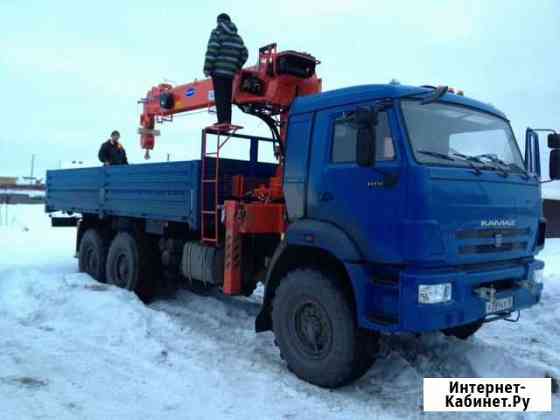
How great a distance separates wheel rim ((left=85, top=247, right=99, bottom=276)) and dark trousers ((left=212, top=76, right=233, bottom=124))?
420cm

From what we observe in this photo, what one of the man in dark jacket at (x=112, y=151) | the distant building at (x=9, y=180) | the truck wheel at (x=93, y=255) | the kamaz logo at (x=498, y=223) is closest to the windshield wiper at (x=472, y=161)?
the kamaz logo at (x=498, y=223)

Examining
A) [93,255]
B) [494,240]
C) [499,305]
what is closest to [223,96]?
[494,240]

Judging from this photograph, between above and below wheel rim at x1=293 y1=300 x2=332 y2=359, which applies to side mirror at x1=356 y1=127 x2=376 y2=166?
above

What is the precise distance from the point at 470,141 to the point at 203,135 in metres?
3.23

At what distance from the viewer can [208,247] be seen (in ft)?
21.6

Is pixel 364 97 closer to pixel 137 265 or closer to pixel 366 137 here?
pixel 366 137

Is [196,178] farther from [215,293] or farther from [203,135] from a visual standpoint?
[215,293]

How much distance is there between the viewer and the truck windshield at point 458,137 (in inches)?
169

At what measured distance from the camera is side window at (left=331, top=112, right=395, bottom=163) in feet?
14.1

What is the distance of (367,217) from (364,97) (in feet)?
3.62

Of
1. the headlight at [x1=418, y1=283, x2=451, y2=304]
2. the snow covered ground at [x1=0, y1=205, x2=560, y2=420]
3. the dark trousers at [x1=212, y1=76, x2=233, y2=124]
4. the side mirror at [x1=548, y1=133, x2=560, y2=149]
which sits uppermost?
the dark trousers at [x1=212, y1=76, x2=233, y2=124]

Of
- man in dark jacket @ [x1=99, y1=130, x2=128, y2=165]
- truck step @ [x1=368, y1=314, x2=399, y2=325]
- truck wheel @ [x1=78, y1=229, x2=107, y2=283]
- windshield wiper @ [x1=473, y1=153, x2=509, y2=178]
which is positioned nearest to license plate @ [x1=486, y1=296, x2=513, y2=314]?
truck step @ [x1=368, y1=314, x2=399, y2=325]

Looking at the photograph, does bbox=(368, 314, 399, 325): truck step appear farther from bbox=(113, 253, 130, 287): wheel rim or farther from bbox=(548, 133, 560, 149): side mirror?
bbox=(113, 253, 130, 287): wheel rim

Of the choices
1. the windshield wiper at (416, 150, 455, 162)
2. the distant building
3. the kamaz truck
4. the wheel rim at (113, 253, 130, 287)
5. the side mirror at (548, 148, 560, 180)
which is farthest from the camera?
the distant building
